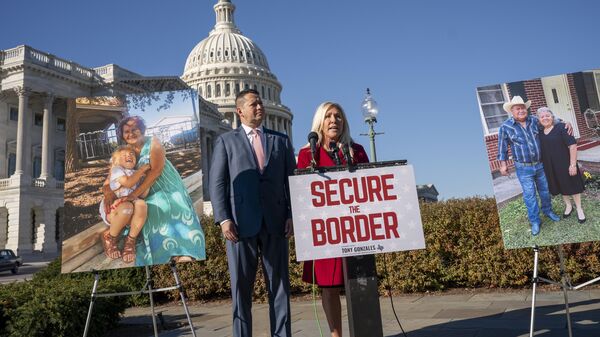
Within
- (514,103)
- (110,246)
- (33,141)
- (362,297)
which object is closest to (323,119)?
(362,297)

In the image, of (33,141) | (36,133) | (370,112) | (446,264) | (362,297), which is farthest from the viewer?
(36,133)

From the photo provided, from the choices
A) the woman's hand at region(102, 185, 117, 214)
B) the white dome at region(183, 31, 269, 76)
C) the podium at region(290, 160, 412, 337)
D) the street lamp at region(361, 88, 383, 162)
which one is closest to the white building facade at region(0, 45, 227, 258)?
the street lamp at region(361, 88, 383, 162)

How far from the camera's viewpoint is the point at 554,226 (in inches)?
178

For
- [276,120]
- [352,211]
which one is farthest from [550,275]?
[276,120]

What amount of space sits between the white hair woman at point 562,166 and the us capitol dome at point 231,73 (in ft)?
282

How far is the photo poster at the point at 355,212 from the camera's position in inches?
133

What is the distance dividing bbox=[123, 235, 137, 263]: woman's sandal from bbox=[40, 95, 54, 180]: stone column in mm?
41892

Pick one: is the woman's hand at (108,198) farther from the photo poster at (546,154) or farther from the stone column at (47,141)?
the stone column at (47,141)

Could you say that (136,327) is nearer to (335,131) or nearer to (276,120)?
(335,131)

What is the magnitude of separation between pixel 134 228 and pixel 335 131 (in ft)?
7.59

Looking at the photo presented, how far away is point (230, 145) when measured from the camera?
414 cm

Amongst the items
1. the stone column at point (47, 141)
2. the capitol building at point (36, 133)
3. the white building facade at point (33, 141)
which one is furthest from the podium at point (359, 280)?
the stone column at point (47, 141)

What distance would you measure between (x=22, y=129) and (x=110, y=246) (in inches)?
1654

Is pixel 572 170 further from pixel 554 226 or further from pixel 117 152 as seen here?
pixel 117 152
